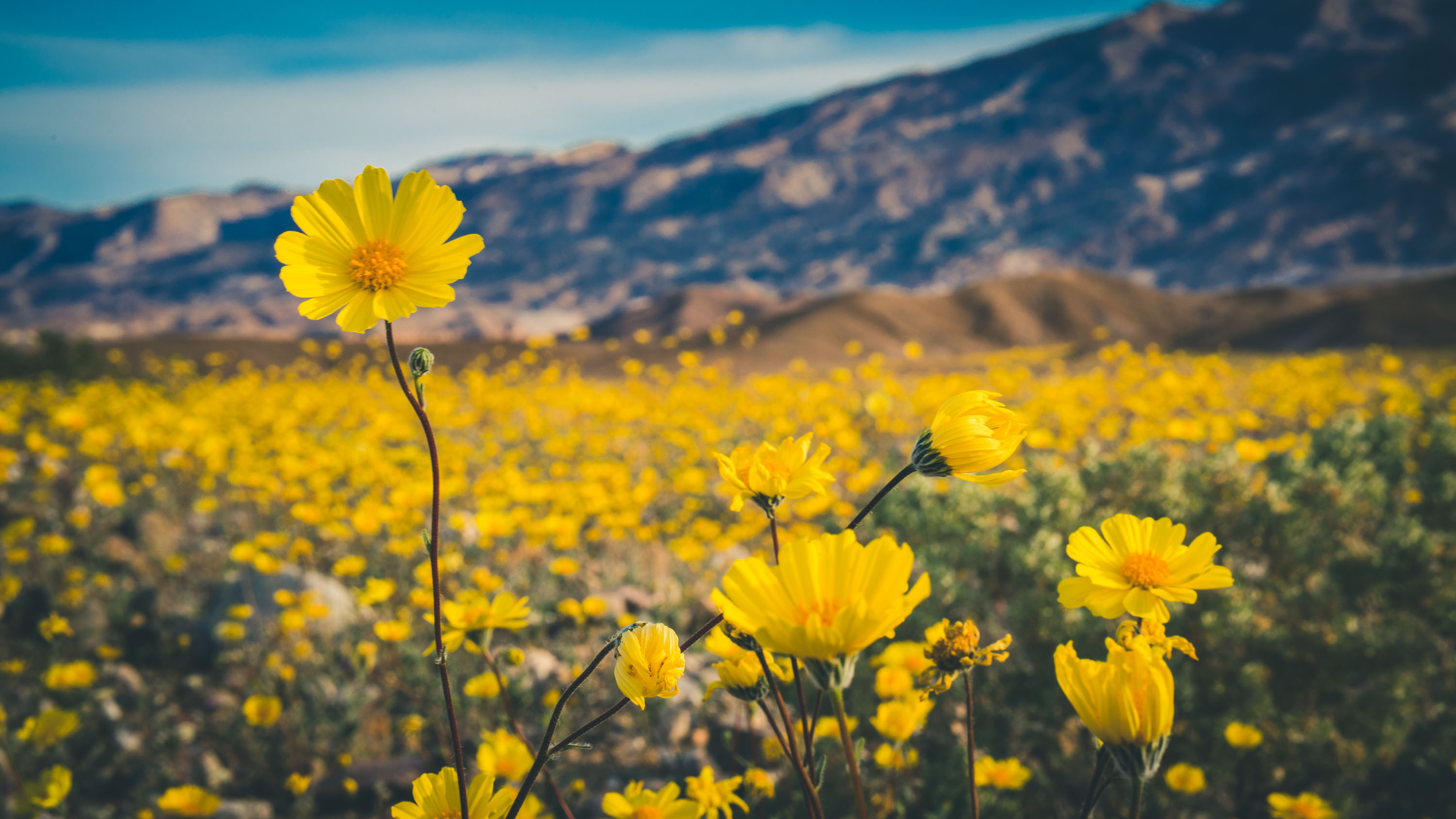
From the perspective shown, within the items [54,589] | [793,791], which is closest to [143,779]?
[54,589]

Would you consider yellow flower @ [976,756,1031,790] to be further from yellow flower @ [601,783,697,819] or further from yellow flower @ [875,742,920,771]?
yellow flower @ [601,783,697,819]

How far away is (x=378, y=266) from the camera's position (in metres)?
0.95

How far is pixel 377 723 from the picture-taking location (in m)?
3.06

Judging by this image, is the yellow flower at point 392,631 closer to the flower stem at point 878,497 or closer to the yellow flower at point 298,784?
the yellow flower at point 298,784

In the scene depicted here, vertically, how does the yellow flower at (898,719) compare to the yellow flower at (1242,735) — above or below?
above

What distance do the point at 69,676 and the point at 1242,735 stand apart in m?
4.41

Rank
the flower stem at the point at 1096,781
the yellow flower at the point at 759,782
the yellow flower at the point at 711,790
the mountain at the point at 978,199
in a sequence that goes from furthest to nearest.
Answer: the mountain at the point at 978,199, the yellow flower at the point at 759,782, the yellow flower at the point at 711,790, the flower stem at the point at 1096,781

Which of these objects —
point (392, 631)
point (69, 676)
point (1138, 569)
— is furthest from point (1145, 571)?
point (69, 676)

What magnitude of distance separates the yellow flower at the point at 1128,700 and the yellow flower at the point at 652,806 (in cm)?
75

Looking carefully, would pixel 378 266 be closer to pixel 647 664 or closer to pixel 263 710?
pixel 647 664

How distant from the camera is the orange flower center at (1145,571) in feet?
3.43

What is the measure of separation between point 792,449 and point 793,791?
65.0 inches

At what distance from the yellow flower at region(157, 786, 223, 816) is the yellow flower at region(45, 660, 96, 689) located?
1.10m

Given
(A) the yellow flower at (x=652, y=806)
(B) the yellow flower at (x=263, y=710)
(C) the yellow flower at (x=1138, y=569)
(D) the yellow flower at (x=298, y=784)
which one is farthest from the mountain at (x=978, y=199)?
(C) the yellow flower at (x=1138, y=569)
